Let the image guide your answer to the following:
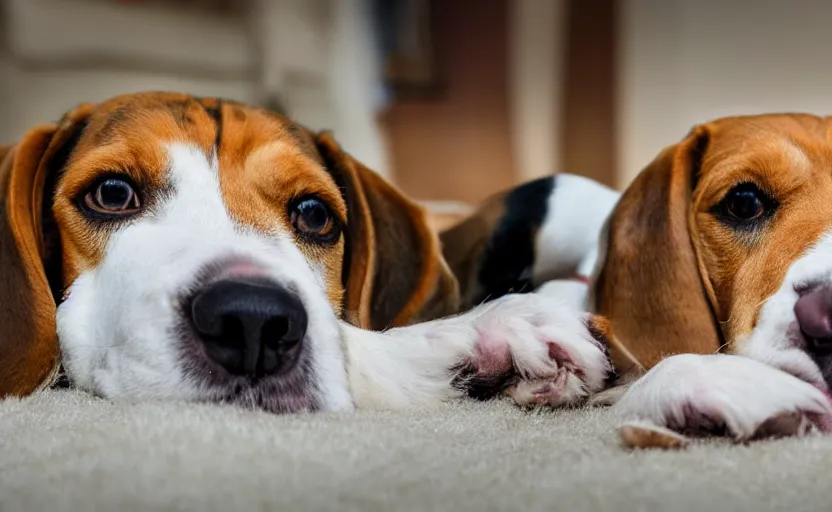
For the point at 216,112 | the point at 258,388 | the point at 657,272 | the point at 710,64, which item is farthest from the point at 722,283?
the point at 710,64

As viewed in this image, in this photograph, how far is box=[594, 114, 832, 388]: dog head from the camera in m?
1.92

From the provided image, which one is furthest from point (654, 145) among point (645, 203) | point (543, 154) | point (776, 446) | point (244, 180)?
point (776, 446)

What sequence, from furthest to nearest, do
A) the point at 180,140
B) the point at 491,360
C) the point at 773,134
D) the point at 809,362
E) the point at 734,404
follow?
the point at 773,134, the point at 180,140, the point at 491,360, the point at 809,362, the point at 734,404

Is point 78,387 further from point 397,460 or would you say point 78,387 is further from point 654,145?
point 654,145

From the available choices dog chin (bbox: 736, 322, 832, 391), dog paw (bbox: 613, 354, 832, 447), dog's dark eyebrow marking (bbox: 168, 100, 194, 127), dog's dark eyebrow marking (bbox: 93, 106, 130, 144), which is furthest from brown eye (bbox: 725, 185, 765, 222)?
dog's dark eyebrow marking (bbox: 93, 106, 130, 144)

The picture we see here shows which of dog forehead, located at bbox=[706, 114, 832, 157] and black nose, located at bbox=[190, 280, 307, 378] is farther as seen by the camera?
dog forehead, located at bbox=[706, 114, 832, 157]

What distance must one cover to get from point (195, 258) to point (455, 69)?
475 cm

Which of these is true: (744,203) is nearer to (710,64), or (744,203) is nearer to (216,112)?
(216,112)

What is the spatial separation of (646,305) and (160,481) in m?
1.37

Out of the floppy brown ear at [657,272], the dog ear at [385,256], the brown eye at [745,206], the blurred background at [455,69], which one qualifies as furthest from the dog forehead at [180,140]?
the blurred background at [455,69]

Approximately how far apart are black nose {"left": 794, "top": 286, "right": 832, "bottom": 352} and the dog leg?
0.39 metres

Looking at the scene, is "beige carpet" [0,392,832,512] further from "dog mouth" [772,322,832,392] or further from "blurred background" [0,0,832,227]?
"blurred background" [0,0,832,227]

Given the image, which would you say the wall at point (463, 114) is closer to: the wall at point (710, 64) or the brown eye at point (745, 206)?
the wall at point (710, 64)

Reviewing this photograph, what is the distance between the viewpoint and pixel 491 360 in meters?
1.83
